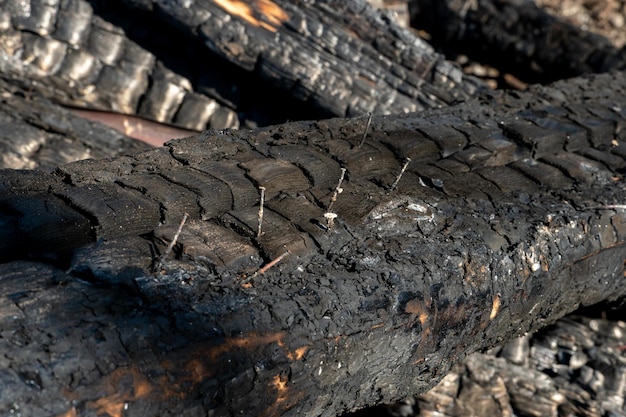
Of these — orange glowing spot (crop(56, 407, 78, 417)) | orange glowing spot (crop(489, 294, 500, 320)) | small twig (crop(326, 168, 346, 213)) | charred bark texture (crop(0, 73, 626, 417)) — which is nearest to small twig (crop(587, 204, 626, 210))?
charred bark texture (crop(0, 73, 626, 417))

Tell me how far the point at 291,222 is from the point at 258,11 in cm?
193

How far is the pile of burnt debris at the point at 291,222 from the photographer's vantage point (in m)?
1.54

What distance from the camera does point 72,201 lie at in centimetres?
183

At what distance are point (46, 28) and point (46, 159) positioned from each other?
714mm

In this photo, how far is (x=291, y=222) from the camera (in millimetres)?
1992

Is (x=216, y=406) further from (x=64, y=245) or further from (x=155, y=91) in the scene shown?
(x=155, y=91)

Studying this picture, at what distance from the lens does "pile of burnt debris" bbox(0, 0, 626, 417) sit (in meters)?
1.54

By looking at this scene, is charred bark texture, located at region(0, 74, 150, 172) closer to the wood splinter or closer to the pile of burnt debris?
the pile of burnt debris

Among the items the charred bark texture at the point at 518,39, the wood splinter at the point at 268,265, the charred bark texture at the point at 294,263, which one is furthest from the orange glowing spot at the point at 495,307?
the charred bark texture at the point at 518,39

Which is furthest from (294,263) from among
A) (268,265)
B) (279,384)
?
(279,384)

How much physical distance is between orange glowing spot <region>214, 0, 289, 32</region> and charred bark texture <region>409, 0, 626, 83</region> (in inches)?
66.2

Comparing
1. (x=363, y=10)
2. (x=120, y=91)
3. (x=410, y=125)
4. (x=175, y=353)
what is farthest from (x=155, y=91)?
(x=175, y=353)

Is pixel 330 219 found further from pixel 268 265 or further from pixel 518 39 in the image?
pixel 518 39

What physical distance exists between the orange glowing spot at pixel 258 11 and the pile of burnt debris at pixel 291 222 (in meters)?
0.01
